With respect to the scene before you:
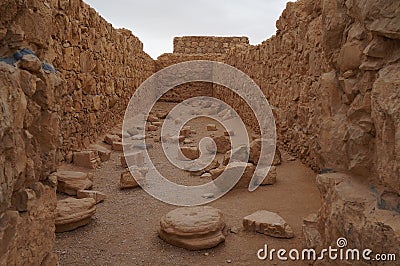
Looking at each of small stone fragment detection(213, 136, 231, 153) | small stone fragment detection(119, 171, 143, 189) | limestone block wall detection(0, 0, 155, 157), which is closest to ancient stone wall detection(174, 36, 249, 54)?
limestone block wall detection(0, 0, 155, 157)

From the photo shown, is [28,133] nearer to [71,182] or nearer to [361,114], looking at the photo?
[361,114]

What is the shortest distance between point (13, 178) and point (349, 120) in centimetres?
178

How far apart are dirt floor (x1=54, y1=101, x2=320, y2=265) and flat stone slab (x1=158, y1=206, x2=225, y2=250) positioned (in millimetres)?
62

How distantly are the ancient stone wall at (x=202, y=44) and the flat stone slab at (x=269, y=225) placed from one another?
14262 mm

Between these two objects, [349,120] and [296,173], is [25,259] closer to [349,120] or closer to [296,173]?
[349,120]

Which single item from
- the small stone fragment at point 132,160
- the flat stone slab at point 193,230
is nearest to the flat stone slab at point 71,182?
the small stone fragment at point 132,160

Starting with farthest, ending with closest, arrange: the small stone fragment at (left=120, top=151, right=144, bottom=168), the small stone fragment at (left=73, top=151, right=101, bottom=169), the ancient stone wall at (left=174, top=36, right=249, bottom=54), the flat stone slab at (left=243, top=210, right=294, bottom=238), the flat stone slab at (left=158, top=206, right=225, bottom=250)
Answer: the ancient stone wall at (left=174, top=36, right=249, bottom=54)
the small stone fragment at (left=120, top=151, right=144, bottom=168)
the small stone fragment at (left=73, top=151, right=101, bottom=169)
the flat stone slab at (left=243, top=210, right=294, bottom=238)
the flat stone slab at (left=158, top=206, right=225, bottom=250)

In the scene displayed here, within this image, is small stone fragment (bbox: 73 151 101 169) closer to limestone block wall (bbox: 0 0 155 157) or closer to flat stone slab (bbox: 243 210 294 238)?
limestone block wall (bbox: 0 0 155 157)

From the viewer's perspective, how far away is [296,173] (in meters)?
5.16

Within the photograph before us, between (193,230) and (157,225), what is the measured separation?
660 millimetres

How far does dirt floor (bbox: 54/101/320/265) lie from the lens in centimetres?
292

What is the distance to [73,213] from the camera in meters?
3.44

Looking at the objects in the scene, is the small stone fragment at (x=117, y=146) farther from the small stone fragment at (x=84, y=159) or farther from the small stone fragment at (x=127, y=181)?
the small stone fragment at (x=127, y=181)

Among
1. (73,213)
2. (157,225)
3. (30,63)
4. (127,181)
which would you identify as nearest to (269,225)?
(157,225)
